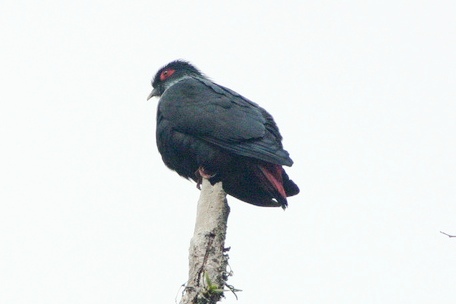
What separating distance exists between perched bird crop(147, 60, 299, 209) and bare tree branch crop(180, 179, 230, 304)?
5.11 feet

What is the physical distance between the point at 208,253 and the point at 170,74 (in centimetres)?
435

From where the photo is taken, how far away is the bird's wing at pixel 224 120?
589cm

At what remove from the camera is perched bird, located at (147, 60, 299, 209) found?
583 cm

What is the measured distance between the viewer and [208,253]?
370cm

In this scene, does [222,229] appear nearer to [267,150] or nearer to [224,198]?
[224,198]

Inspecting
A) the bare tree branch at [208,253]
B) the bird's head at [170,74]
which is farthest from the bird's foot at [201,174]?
the bird's head at [170,74]

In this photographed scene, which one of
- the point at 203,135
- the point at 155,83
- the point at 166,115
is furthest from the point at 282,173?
the point at 155,83

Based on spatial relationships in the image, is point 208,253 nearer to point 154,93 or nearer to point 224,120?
point 224,120

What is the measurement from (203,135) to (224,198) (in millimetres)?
1970

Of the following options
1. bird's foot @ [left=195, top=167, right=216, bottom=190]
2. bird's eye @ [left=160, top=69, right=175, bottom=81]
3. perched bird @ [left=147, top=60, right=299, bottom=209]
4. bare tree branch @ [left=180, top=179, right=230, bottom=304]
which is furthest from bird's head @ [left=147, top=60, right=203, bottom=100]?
bare tree branch @ [left=180, top=179, right=230, bottom=304]

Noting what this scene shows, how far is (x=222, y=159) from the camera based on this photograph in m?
5.95

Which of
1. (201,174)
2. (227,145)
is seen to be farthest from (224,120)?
(201,174)

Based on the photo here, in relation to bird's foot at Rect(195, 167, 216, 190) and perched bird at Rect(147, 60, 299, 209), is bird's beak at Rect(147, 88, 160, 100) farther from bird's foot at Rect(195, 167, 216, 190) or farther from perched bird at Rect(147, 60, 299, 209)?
bird's foot at Rect(195, 167, 216, 190)

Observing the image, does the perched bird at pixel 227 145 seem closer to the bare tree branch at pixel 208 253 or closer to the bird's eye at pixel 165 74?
the bird's eye at pixel 165 74
